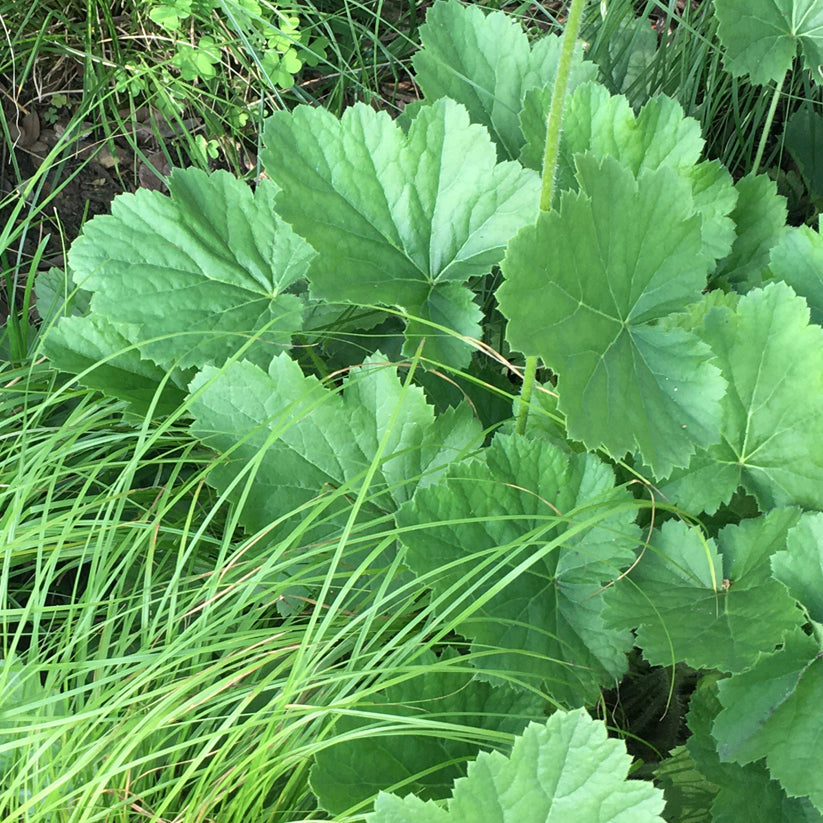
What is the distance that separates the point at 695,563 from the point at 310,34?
1650 millimetres

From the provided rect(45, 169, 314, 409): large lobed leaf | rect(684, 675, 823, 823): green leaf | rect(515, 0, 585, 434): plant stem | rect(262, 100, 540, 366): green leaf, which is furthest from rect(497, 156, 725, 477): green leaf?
rect(45, 169, 314, 409): large lobed leaf

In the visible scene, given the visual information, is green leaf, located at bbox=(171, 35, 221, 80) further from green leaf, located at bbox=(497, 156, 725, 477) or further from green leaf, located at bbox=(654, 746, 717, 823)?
green leaf, located at bbox=(654, 746, 717, 823)

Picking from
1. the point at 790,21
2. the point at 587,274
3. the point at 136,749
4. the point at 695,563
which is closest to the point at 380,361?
the point at 587,274

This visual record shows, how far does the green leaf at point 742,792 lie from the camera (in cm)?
111

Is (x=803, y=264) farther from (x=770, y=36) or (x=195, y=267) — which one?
(x=195, y=267)

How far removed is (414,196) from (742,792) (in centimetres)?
95

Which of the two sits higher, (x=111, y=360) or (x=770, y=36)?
(x=770, y=36)

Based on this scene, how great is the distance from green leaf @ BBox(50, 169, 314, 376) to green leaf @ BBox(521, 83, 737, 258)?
0.43 meters

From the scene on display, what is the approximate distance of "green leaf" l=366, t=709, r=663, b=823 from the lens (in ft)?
2.91

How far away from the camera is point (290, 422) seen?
1234mm

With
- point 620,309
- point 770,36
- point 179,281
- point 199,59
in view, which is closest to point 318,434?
point 179,281

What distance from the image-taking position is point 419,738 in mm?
1157

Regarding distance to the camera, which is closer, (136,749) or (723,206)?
(136,749)

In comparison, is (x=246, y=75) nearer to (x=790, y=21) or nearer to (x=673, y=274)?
(x=790, y=21)
